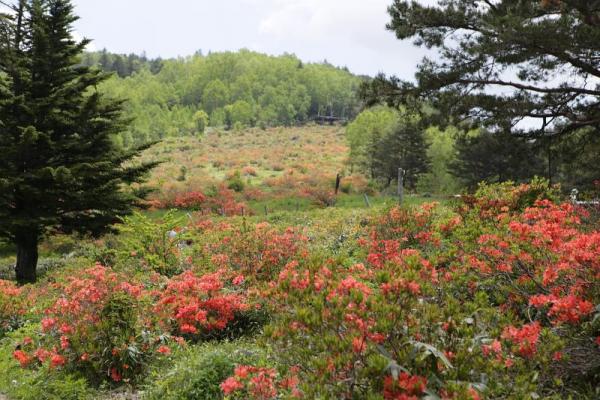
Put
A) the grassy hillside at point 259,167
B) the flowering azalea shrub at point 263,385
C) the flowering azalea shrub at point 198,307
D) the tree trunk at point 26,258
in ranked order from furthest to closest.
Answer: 1. the grassy hillside at point 259,167
2. the tree trunk at point 26,258
3. the flowering azalea shrub at point 198,307
4. the flowering azalea shrub at point 263,385

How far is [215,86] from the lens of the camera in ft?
338

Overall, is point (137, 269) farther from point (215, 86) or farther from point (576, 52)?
point (215, 86)

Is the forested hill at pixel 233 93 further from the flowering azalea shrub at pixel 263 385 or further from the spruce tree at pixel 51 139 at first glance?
the flowering azalea shrub at pixel 263 385

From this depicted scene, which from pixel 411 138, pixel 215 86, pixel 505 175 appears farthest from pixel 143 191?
pixel 215 86

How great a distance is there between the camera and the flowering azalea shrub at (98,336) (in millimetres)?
5508

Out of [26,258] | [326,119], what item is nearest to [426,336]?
[26,258]

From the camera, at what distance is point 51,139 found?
41.4 ft

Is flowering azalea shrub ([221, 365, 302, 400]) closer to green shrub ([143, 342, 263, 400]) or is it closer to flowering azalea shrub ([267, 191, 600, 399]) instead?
flowering azalea shrub ([267, 191, 600, 399])

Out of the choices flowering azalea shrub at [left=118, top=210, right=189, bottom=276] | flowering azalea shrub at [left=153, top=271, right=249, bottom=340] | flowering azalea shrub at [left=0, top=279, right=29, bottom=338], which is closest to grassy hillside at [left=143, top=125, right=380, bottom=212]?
flowering azalea shrub at [left=118, top=210, right=189, bottom=276]

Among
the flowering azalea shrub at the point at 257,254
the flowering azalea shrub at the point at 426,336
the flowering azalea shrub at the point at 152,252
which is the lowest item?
the flowering azalea shrub at the point at 152,252

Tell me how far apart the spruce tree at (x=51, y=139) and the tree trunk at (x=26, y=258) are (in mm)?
24

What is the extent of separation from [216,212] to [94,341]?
1932 cm

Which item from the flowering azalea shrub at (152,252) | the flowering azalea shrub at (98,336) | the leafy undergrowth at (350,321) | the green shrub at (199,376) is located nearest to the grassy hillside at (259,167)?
the flowering azalea shrub at (152,252)

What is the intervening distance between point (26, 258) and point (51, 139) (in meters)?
3.26
